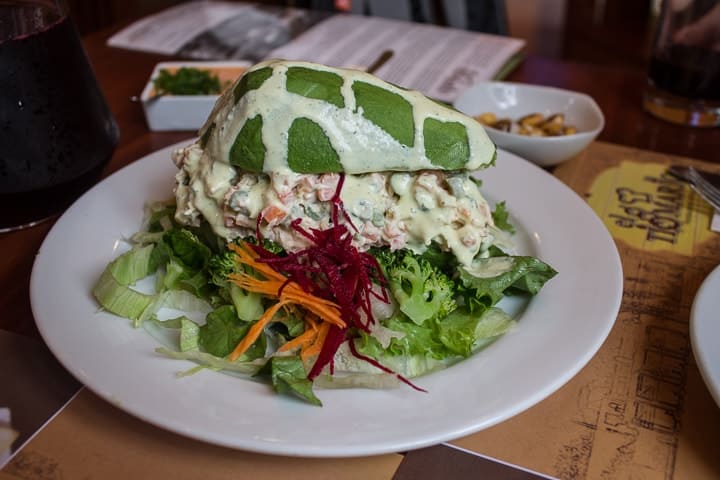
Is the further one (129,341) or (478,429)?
(129,341)

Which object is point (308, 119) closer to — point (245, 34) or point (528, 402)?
point (528, 402)

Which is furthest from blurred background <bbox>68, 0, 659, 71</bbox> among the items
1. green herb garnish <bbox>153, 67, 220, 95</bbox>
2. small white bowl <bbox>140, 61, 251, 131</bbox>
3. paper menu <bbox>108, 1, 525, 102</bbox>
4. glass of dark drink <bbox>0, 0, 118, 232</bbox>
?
glass of dark drink <bbox>0, 0, 118, 232</bbox>

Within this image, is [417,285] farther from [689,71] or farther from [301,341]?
[689,71]

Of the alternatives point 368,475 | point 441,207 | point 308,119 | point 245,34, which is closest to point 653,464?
point 368,475

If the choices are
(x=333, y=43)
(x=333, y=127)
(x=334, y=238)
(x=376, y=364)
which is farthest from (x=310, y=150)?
(x=333, y=43)

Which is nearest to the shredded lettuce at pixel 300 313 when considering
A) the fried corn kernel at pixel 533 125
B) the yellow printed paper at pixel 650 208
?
the yellow printed paper at pixel 650 208

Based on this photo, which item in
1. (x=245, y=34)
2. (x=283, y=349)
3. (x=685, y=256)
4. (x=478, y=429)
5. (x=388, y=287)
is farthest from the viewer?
(x=245, y=34)

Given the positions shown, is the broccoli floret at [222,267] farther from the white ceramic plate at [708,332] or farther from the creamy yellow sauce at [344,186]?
the white ceramic plate at [708,332]
